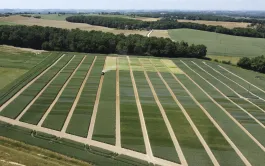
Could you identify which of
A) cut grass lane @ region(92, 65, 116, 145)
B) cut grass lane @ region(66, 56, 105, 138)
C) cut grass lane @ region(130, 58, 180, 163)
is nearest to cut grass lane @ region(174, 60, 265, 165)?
cut grass lane @ region(130, 58, 180, 163)

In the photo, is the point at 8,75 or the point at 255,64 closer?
the point at 8,75

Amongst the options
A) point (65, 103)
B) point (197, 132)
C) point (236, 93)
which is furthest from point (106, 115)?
point (236, 93)

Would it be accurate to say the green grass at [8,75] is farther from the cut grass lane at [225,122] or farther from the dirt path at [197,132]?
the cut grass lane at [225,122]

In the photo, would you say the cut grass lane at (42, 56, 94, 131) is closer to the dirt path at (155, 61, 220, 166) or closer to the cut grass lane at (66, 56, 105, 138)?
the cut grass lane at (66, 56, 105, 138)

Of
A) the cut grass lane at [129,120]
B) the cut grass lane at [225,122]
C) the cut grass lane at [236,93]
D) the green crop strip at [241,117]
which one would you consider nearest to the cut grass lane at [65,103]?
the cut grass lane at [129,120]

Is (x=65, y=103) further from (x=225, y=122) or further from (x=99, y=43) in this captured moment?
(x=99, y=43)

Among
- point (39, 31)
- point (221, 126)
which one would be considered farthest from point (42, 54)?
point (221, 126)
